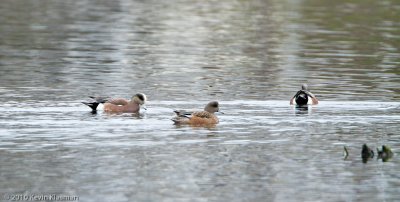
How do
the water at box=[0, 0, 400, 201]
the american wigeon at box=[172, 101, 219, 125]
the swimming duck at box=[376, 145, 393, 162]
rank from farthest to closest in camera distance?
the american wigeon at box=[172, 101, 219, 125], the swimming duck at box=[376, 145, 393, 162], the water at box=[0, 0, 400, 201]

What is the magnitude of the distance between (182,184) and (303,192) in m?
1.87

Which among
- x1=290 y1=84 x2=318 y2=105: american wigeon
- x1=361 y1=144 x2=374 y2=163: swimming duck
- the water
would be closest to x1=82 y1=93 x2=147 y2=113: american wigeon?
the water

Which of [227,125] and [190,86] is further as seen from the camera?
[190,86]

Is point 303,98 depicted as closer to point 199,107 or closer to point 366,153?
point 199,107

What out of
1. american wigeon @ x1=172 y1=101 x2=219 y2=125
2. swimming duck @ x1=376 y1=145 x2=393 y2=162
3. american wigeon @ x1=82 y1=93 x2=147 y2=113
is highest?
american wigeon @ x1=82 y1=93 x2=147 y2=113

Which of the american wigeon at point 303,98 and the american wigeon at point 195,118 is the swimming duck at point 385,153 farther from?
the american wigeon at point 303,98

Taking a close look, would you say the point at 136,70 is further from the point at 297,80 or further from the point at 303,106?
the point at 303,106

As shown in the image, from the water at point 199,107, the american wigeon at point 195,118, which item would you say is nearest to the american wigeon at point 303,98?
the water at point 199,107

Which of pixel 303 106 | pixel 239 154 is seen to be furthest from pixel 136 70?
pixel 239 154

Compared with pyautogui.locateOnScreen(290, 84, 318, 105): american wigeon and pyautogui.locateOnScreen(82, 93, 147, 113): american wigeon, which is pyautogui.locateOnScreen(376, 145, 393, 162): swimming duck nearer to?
pyautogui.locateOnScreen(290, 84, 318, 105): american wigeon

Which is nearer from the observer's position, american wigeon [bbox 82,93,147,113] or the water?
the water

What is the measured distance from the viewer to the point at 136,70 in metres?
34.6

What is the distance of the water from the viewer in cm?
1755

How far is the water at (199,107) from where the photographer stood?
17547mm
